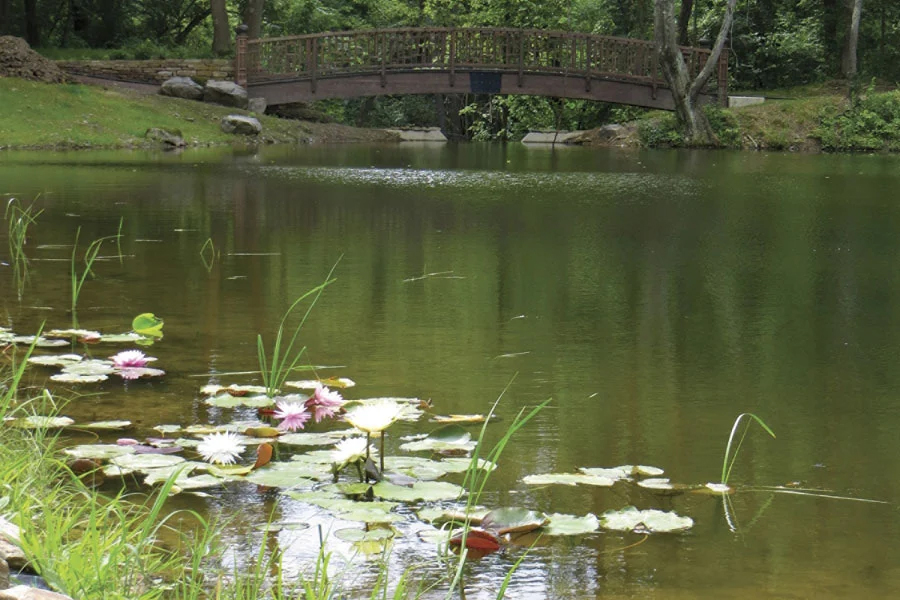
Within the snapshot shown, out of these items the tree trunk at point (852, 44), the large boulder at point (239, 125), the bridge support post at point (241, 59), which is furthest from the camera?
the bridge support post at point (241, 59)

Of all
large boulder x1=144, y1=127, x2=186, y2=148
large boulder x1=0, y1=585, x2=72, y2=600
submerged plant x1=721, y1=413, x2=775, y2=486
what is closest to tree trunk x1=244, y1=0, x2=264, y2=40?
large boulder x1=144, y1=127, x2=186, y2=148

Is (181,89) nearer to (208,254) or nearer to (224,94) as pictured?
(224,94)

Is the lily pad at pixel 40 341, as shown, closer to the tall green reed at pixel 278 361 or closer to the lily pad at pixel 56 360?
the lily pad at pixel 56 360

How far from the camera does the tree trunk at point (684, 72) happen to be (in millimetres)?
23953

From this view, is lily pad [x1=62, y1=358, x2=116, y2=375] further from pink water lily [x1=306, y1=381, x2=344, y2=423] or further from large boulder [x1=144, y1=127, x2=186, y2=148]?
large boulder [x1=144, y1=127, x2=186, y2=148]

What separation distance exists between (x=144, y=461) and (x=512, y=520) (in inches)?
36.8

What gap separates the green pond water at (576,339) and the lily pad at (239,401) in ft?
0.10

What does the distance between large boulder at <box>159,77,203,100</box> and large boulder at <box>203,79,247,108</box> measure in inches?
8.0

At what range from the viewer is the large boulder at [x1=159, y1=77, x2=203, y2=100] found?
1025 inches

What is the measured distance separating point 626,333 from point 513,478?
203cm

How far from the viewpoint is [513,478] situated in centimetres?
309

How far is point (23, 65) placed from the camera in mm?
23406

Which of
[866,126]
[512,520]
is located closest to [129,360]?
[512,520]

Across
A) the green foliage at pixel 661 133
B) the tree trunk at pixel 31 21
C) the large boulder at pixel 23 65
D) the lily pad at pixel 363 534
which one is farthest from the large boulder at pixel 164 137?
the lily pad at pixel 363 534
